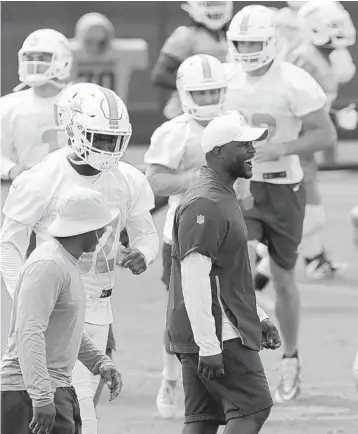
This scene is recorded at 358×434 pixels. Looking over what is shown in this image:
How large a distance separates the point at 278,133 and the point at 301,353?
168 cm

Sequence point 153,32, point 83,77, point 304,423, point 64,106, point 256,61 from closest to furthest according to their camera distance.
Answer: point 64,106
point 304,423
point 256,61
point 83,77
point 153,32

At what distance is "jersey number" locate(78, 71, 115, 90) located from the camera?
18.1 meters

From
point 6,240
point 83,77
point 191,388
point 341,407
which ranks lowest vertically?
point 83,77

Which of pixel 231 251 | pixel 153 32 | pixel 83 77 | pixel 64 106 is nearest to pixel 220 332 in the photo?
pixel 231 251

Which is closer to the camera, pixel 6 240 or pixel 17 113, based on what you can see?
pixel 6 240

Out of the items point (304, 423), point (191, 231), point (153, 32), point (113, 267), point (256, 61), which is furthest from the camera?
point (153, 32)

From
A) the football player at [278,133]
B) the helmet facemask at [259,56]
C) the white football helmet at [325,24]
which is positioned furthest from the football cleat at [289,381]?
the white football helmet at [325,24]

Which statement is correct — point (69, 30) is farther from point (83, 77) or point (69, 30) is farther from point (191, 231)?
point (191, 231)

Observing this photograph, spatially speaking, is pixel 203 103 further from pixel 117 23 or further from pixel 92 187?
pixel 117 23

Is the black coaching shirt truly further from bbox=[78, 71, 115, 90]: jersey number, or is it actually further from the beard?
bbox=[78, 71, 115, 90]: jersey number

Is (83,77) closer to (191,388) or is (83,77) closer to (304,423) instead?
(304,423)

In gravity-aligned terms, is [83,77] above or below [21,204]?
below

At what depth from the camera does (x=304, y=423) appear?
771cm

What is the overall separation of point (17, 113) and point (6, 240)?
211cm
